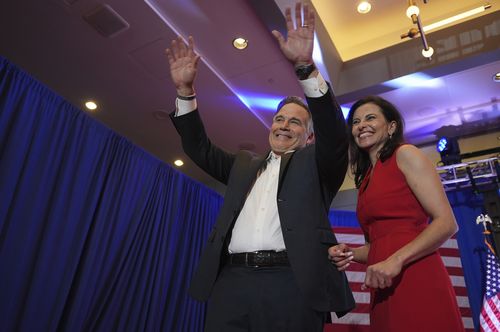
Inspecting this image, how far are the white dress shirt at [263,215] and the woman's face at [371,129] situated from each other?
342 mm

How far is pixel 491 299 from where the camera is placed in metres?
4.35

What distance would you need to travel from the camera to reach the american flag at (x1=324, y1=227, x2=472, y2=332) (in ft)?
13.5

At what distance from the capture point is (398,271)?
101cm

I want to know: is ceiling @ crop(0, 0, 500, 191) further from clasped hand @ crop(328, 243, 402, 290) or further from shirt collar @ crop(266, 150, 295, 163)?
clasped hand @ crop(328, 243, 402, 290)

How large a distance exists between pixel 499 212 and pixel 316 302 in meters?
4.54

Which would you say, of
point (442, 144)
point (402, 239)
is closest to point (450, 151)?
point (442, 144)

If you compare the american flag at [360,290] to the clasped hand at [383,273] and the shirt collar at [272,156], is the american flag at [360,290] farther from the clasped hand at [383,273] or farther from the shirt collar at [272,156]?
the clasped hand at [383,273]

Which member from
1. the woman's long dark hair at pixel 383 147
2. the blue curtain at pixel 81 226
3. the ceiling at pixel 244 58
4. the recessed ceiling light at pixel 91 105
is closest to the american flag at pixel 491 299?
the ceiling at pixel 244 58

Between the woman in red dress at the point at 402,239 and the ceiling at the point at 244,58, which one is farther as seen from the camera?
the ceiling at the point at 244,58

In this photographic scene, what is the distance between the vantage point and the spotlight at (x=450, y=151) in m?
5.04

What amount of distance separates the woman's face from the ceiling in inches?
97.4

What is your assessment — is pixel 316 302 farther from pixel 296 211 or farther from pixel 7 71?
pixel 7 71

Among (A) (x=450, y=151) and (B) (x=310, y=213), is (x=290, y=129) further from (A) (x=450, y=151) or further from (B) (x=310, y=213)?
(A) (x=450, y=151)

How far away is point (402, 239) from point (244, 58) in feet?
11.6
